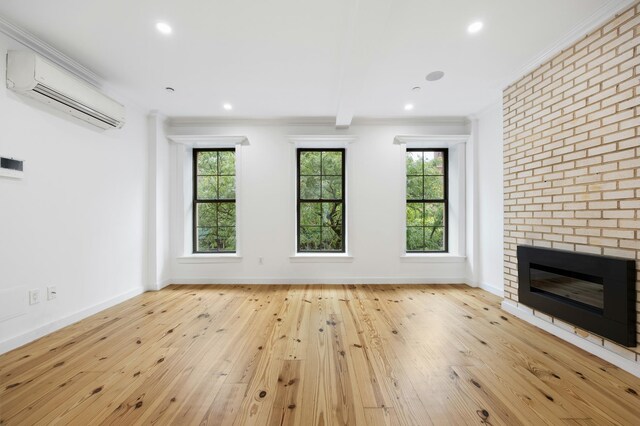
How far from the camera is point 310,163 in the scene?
4.28 meters

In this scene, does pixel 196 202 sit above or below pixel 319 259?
above

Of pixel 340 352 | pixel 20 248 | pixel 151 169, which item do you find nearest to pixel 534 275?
pixel 340 352

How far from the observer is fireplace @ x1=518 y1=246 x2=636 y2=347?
5.80ft

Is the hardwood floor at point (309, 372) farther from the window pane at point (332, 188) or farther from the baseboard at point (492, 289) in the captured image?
the window pane at point (332, 188)

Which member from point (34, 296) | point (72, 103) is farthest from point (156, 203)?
point (34, 296)

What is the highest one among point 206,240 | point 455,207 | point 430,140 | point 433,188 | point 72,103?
point 430,140

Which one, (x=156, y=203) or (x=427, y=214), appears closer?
(x=156, y=203)

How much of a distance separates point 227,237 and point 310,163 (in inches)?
72.6

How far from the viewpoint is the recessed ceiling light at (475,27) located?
2.00 meters

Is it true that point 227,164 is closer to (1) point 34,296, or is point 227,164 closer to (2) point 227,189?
(2) point 227,189

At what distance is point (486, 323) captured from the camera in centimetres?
253

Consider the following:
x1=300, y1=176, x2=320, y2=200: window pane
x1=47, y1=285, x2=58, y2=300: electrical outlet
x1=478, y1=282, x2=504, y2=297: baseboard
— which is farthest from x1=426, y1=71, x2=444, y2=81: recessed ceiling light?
x1=47, y1=285, x2=58, y2=300: electrical outlet

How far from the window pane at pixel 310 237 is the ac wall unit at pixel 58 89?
2817 millimetres

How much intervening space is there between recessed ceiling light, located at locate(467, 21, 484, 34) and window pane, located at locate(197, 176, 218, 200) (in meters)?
3.76
